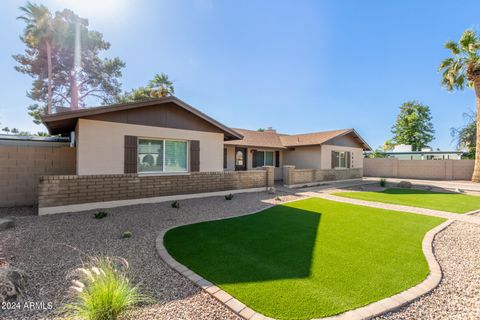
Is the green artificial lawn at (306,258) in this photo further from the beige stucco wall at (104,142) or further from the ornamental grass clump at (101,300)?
the beige stucco wall at (104,142)

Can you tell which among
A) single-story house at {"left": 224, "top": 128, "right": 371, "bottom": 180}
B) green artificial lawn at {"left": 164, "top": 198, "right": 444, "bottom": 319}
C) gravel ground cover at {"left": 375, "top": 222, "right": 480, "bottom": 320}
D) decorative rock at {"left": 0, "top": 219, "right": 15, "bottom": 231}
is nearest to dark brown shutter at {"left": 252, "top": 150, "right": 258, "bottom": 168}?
single-story house at {"left": 224, "top": 128, "right": 371, "bottom": 180}

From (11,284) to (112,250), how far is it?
5.35 ft

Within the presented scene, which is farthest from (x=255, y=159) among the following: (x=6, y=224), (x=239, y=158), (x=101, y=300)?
(x=101, y=300)

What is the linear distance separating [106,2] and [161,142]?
5717 mm

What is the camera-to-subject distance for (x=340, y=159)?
18.6 metres

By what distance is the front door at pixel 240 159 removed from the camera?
617 inches

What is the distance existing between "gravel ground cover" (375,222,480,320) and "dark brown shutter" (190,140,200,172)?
8.38m

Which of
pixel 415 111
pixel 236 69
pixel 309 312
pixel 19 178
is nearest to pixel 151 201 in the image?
pixel 19 178

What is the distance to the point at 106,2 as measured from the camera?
8156mm

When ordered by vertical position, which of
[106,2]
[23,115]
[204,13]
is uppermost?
[204,13]

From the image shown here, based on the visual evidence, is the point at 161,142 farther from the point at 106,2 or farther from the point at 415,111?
the point at 415,111

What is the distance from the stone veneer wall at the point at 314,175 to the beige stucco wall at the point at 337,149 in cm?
44

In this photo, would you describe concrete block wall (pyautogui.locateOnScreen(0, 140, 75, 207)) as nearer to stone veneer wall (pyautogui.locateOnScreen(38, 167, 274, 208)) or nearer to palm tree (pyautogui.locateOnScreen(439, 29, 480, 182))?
stone veneer wall (pyautogui.locateOnScreen(38, 167, 274, 208))

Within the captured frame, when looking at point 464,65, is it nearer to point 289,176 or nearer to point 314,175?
point 314,175
